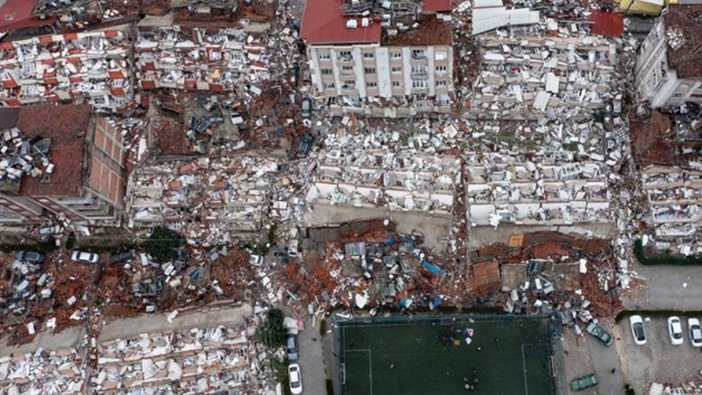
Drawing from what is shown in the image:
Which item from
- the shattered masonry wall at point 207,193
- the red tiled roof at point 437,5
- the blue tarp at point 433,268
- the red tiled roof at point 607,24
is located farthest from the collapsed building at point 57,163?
the red tiled roof at point 607,24

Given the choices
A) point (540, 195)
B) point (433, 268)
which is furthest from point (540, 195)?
point (433, 268)

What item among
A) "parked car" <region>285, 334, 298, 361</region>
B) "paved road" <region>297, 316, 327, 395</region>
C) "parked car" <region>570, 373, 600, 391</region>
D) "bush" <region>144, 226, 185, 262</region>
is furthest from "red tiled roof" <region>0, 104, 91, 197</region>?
"parked car" <region>570, 373, 600, 391</region>

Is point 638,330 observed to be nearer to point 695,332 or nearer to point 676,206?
point 695,332

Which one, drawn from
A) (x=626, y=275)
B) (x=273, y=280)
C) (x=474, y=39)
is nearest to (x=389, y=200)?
(x=273, y=280)

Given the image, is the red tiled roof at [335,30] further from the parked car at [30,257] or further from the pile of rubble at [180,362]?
the parked car at [30,257]

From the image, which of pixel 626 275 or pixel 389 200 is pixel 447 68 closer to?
pixel 389 200

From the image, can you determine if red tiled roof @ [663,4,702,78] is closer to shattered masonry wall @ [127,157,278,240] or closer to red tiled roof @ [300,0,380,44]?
red tiled roof @ [300,0,380,44]
